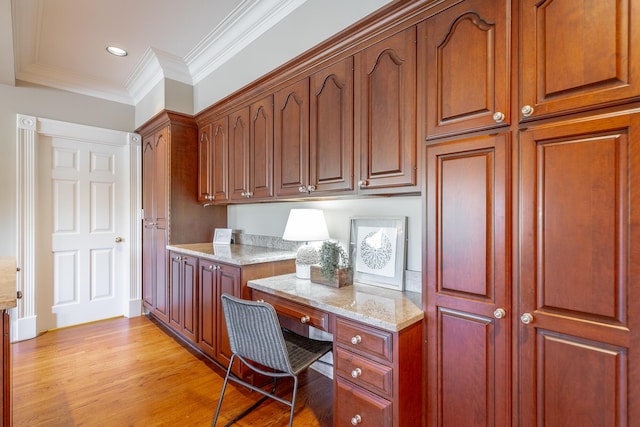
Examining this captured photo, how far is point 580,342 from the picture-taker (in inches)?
41.6

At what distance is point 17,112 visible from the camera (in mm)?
3217

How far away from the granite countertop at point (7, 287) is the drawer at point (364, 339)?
135 centimetres

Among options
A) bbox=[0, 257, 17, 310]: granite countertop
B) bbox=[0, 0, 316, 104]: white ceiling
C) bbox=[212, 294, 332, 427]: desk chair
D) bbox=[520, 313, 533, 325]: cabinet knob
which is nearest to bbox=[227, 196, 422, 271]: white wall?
bbox=[520, 313, 533, 325]: cabinet knob

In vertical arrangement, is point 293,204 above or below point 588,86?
below

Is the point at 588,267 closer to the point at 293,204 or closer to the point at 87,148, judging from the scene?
the point at 293,204

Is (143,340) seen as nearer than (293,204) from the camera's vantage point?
No

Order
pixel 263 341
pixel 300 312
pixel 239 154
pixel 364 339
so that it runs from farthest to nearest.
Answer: pixel 239 154
pixel 300 312
pixel 263 341
pixel 364 339

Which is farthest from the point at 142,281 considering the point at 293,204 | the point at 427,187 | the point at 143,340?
the point at 427,187

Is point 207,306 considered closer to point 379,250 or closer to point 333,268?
point 333,268

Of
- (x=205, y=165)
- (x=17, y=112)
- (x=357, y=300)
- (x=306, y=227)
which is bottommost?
(x=357, y=300)

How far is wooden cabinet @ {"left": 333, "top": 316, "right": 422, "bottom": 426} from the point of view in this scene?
132 cm

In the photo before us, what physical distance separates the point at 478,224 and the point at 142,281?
12.9 feet

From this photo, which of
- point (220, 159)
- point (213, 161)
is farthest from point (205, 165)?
point (220, 159)

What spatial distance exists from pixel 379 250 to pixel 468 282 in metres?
0.73
